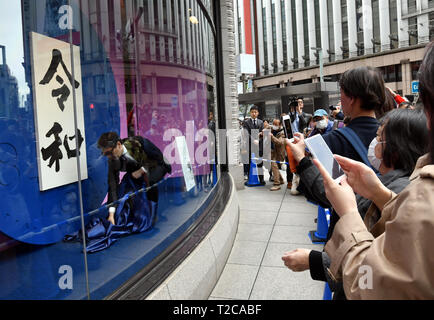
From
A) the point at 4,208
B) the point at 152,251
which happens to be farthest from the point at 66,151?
the point at 152,251

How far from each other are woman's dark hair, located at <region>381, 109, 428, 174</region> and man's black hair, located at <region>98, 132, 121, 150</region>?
1819 millimetres

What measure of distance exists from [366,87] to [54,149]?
190cm

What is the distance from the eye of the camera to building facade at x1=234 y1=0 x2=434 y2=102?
3212 centimetres

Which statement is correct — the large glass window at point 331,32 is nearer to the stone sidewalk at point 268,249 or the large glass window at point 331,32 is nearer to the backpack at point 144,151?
the stone sidewalk at point 268,249

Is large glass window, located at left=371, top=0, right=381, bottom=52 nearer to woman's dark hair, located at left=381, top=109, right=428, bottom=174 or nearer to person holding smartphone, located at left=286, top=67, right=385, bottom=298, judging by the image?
person holding smartphone, located at left=286, top=67, right=385, bottom=298

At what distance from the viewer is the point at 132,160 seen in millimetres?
3012

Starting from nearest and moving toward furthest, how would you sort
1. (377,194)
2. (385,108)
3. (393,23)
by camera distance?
1. (377,194)
2. (385,108)
3. (393,23)

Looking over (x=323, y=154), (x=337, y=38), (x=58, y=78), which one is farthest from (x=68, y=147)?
(x=337, y=38)

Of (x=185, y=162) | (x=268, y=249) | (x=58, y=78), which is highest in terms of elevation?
(x=58, y=78)

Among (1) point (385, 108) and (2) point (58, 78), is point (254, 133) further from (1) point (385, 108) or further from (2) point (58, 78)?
(2) point (58, 78)

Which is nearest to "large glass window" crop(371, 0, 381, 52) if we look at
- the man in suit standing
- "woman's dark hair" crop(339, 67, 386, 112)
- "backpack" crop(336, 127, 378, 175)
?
the man in suit standing

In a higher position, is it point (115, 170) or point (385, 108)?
point (385, 108)
